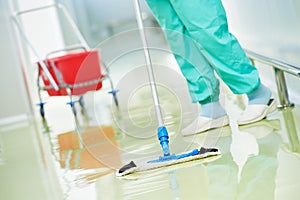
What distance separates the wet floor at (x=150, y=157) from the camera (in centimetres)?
144

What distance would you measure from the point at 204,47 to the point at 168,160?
0.50m

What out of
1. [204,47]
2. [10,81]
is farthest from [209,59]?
[10,81]

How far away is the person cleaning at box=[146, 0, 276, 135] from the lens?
2.00 meters

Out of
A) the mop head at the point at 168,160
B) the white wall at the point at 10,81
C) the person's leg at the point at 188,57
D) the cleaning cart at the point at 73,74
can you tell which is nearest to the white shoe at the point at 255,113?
the person's leg at the point at 188,57

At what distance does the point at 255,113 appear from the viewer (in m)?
2.10

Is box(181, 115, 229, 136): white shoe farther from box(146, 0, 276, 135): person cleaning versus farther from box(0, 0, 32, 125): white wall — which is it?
box(0, 0, 32, 125): white wall

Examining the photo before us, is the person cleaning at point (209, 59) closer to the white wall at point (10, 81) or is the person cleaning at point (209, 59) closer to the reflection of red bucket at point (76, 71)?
the reflection of red bucket at point (76, 71)

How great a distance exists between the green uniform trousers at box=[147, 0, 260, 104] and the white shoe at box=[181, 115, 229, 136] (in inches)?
3.0

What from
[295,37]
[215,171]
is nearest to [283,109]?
[295,37]

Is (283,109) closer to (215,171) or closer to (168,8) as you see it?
(168,8)

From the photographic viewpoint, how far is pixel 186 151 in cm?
189

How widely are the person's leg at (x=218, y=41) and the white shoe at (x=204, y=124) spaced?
15 cm

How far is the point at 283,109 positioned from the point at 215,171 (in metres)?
0.72

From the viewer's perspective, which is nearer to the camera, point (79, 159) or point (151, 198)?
point (151, 198)
